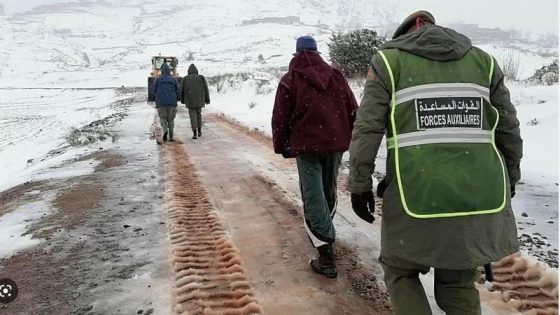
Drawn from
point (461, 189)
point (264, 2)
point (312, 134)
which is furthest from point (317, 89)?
point (264, 2)

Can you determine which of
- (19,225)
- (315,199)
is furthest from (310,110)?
(19,225)

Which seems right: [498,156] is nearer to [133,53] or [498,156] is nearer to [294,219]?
[294,219]

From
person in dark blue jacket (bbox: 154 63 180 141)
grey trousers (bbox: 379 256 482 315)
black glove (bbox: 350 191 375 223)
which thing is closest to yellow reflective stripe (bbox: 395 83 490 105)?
black glove (bbox: 350 191 375 223)

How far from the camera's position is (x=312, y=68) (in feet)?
12.3

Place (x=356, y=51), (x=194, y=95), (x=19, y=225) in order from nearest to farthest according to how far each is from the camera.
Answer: (x=19, y=225) → (x=194, y=95) → (x=356, y=51)

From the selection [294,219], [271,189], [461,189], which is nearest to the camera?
[461,189]

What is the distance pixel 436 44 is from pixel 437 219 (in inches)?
30.9

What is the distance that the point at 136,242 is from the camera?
462 cm

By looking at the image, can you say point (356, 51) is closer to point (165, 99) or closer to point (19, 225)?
point (165, 99)

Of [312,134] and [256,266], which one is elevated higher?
[312,134]

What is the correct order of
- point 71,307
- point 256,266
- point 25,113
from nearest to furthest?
point 71,307 < point 256,266 < point 25,113

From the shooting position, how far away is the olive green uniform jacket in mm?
2176

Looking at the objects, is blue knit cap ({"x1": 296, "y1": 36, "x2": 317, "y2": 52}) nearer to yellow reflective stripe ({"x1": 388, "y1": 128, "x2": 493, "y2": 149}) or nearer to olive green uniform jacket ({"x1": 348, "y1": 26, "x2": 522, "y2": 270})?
olive green uniform jacket ({"x1": 348, "y1": 26, "x2": 522, "y2": 270})

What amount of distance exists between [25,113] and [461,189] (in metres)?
29.1
